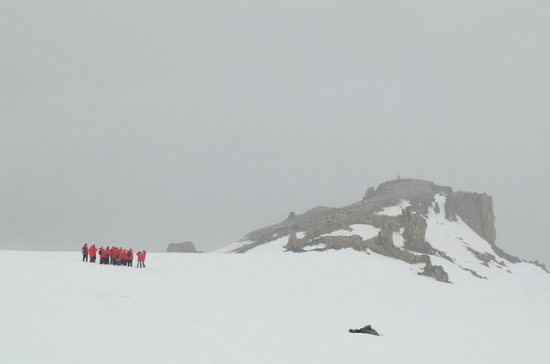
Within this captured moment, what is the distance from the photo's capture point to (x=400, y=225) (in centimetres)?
6369

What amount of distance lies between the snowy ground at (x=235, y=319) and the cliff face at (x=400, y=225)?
549 inches

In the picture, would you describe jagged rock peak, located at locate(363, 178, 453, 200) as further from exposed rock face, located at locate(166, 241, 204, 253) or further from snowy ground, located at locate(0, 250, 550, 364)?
snowy ground, located at locate(0, 250, 550, 364)

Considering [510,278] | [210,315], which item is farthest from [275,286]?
[510,278]

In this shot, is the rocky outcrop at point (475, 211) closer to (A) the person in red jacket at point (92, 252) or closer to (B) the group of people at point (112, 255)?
(B) the group of people at point (112, 255)

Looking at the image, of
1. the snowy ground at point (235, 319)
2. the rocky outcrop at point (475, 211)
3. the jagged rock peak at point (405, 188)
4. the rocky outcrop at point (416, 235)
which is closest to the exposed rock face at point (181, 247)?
the rocky outcrop at point (416, 235)

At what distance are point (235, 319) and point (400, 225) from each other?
49546 millimetres

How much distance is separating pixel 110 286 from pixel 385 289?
23.0m

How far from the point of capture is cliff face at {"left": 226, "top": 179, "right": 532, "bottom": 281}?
51250mm

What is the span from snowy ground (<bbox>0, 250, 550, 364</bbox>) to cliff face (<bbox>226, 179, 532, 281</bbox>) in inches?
549

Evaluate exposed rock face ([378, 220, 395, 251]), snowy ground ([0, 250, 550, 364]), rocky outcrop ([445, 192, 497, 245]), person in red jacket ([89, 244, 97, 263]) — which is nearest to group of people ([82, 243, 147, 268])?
person in red jacket ([89, 244, 97, 263])

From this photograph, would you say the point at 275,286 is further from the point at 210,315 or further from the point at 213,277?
the point at 210,315

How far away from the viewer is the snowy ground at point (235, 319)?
12.9m

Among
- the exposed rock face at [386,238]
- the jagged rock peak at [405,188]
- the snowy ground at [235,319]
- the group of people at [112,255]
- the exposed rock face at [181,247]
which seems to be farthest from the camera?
the jagged rock peak at [405,188]

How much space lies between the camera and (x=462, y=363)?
51.1 ft
